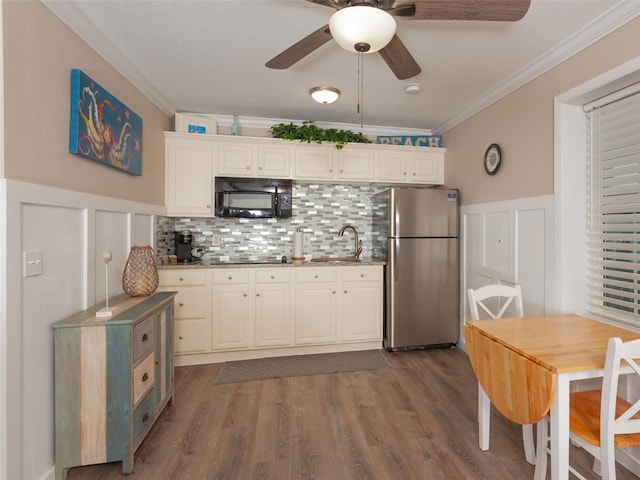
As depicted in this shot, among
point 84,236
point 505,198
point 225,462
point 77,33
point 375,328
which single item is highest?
point 77,33

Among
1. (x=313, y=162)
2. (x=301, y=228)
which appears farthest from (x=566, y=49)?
Result: (x=301, y=228)

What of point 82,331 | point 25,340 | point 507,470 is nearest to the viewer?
point 25,340

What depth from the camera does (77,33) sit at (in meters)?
1.74

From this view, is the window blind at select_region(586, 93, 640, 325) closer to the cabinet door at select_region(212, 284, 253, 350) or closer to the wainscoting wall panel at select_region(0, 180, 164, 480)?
the cabinet door at select_region(212, 284, 253, 350)

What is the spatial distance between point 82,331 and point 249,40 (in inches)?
78.0

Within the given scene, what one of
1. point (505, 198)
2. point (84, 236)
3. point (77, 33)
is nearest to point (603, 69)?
point (505, 198)

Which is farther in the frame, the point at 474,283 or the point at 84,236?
the point at 474,283

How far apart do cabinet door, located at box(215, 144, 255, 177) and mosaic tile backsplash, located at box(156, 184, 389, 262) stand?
579 millimetres

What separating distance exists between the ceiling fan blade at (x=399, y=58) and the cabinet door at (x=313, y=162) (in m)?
1.54

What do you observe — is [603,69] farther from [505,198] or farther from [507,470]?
[507,470]

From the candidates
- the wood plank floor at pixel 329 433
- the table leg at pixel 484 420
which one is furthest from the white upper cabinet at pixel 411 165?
the table leg at pixel 484 420

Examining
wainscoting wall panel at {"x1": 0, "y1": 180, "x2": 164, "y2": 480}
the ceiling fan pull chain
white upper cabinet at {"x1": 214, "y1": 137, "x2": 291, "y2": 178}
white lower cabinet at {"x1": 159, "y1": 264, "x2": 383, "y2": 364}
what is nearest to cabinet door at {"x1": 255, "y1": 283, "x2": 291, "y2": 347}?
white lower cabinet at {"x1": 159, "y1": 264, "x2": 383, "y2": 364}

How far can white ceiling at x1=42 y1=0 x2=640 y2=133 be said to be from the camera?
1.72 m

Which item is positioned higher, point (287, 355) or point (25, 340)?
point (25, 340)
